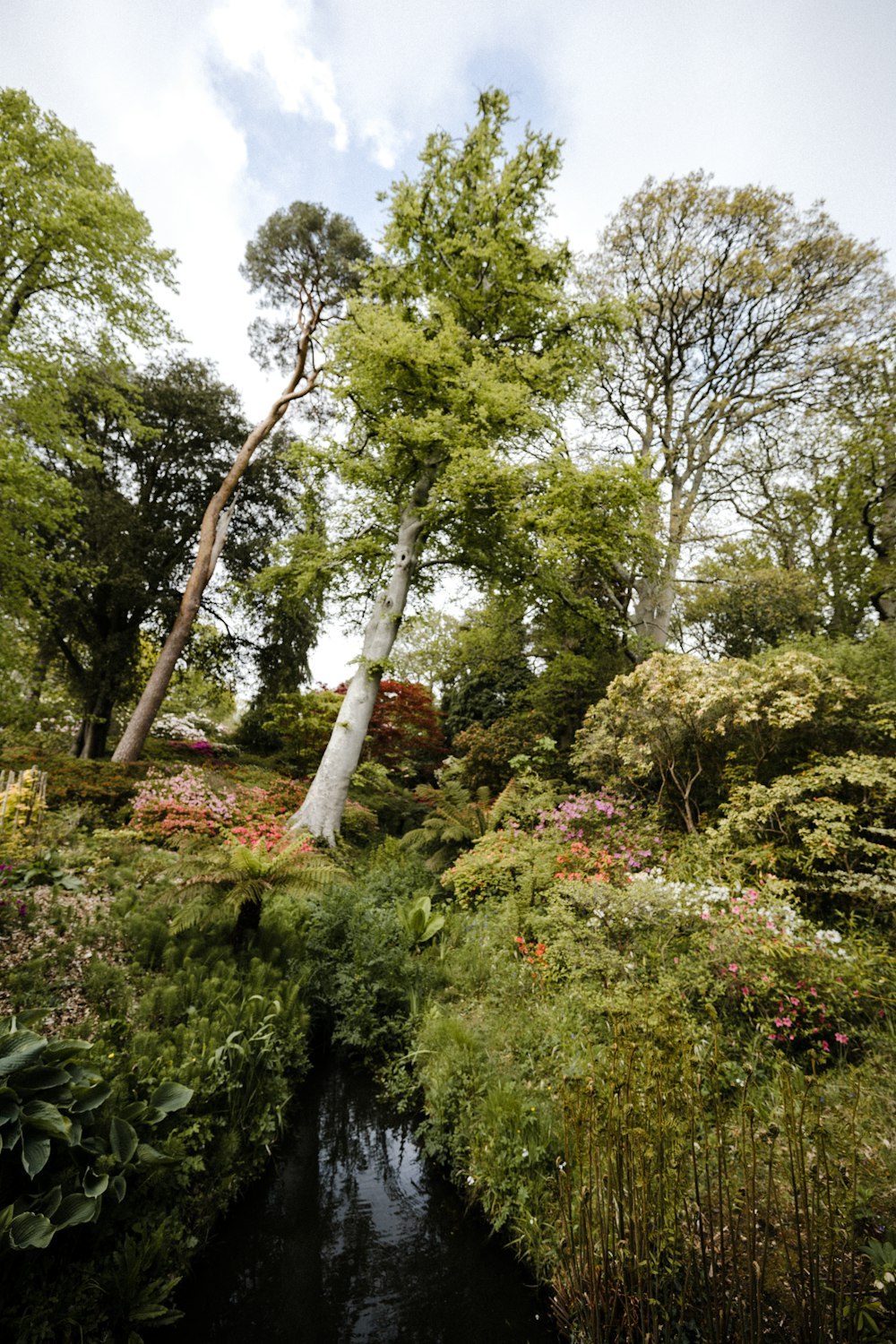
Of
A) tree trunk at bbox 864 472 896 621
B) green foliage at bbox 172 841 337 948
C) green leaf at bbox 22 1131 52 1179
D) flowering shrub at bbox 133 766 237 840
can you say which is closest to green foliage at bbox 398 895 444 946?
green foliage at bbox 172 841 337 948

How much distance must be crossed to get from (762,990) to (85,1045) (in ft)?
13.2

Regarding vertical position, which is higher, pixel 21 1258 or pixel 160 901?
pixel 160 901

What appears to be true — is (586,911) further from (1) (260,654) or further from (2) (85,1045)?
(1) (260,654)

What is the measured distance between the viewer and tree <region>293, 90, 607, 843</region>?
8695mm

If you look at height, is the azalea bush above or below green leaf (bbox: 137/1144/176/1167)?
above

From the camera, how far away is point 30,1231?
1.99 metres

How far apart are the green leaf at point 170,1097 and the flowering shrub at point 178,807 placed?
4542 mm

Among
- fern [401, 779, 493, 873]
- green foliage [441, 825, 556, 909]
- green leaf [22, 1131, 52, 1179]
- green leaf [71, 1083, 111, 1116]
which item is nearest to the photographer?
green leaf [22, 1131, 52, 1179]

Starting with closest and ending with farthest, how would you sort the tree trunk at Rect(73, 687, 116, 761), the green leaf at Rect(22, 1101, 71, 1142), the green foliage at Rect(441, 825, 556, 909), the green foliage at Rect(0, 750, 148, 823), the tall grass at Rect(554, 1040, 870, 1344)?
the tall grass at Rect(554, 1040, 870, 1344), the green leaf at Rect(22, 1101, 71, 1142), the green foliage at Rect(441, 825, 556, 909), the green foliage at Rect(0, 750, 148, 823), the tree trunk at Rect(73, 687, 116, 761)

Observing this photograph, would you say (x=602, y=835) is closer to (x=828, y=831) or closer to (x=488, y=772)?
(x=828, y=831)

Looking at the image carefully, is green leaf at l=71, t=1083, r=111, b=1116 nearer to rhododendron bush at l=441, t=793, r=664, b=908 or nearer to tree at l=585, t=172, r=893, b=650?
rhododendron bush at l=441, t=793, r=664, b=908

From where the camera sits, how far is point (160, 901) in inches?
181

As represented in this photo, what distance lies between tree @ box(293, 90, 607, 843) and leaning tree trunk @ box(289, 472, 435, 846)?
0.08ft

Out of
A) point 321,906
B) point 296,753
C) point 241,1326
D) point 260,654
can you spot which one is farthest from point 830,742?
point 260,654
